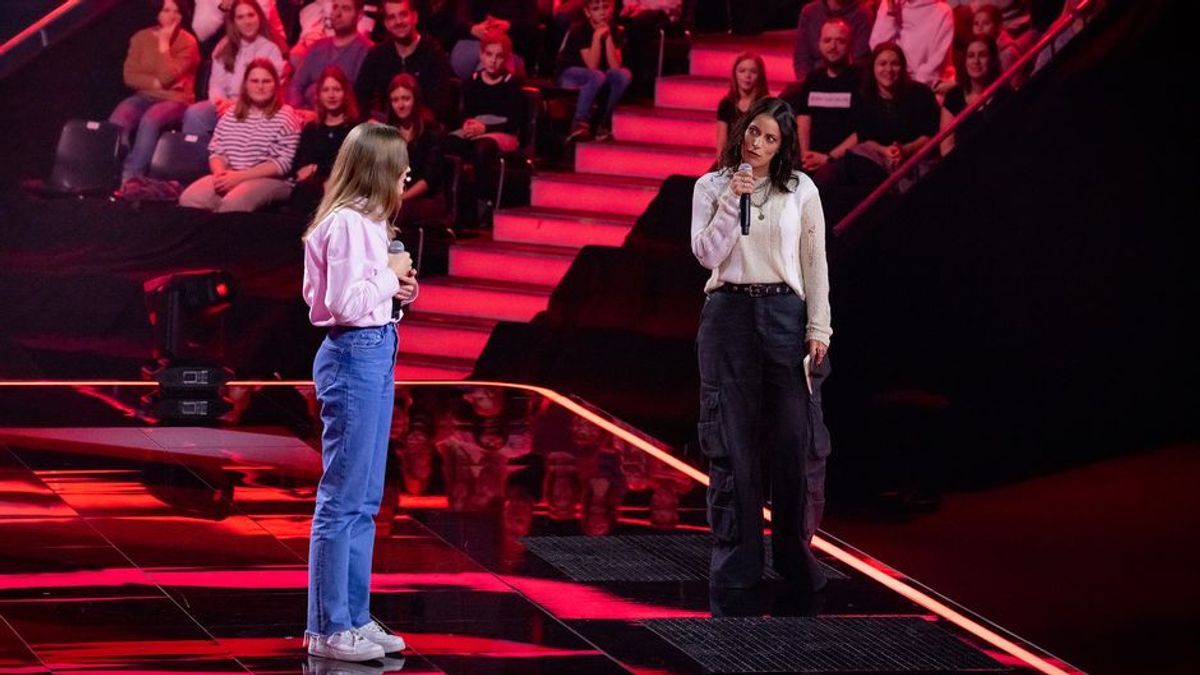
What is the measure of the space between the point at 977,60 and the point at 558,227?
2.43 meters

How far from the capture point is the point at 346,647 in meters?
4.52

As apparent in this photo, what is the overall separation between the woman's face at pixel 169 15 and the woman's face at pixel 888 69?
422cm

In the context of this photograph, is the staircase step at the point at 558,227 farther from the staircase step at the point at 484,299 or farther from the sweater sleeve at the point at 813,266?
the sweater sleeve at the point at 813,266

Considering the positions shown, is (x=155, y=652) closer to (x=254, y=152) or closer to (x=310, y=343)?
(x=310, y=343)

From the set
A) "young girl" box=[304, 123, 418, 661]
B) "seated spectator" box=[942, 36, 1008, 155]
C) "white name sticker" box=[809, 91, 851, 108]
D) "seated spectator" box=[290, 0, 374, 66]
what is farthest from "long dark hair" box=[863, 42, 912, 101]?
"young girl" box=[304, 123, 418, 661]

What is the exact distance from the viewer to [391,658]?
463 cm

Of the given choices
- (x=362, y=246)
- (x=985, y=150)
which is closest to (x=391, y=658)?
(x=362, y=246)

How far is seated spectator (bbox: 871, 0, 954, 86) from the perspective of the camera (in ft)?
31.8

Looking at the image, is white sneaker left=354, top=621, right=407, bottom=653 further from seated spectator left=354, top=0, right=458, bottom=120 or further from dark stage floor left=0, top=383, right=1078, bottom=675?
seated spectator left=354, top=0, right=458, bottom=120

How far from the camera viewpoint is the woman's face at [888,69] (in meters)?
9.23

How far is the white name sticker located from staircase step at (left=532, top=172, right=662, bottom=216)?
1.18 metres

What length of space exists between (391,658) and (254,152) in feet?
19.6

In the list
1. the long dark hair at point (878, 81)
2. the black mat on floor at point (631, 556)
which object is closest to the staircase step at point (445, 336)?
the long dark hair at point (878, 81)

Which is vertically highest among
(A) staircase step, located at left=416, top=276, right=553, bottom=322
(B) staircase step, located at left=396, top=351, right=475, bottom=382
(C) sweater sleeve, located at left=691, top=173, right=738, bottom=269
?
(C) sweater sleeve, located at left=691, top=173, right=738, bottom=269
